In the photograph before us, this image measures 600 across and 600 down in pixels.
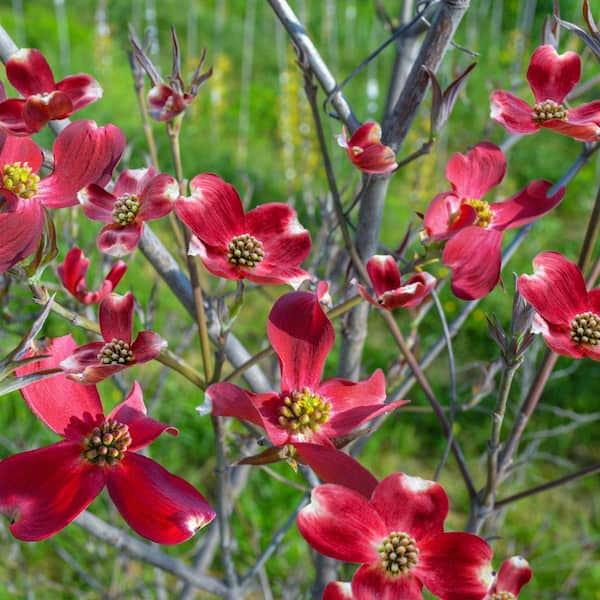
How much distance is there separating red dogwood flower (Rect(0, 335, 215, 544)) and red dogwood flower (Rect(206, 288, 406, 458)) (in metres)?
0.07

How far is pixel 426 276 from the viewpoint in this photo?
20.6 inches

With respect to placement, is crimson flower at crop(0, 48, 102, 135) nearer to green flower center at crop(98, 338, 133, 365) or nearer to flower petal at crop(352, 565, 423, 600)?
green flower center at crop(98, 338, 133, 365)

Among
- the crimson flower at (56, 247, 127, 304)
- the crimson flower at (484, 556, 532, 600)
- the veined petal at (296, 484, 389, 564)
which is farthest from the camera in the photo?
the crimson flower at (56, 247, 127, 304)

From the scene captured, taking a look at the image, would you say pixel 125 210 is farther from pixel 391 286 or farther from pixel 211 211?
pixel 391 286

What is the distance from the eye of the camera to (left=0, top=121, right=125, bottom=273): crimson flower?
0.53m

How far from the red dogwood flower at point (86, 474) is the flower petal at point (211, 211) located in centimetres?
11

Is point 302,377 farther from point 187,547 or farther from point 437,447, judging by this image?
point 437,447

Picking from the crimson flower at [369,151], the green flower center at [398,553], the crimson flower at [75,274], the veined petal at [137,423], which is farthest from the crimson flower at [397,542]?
the crimson flower at [75,274]

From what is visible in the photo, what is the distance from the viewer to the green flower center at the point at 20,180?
0.53 meters

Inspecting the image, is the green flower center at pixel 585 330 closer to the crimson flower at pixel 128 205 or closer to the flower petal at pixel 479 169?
the flower petal at pixel 479 169

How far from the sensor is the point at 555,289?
0.55 m

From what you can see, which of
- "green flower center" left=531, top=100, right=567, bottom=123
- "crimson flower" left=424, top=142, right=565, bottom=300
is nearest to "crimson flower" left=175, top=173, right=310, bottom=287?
"crimson flower" left=424, top=142, right=565, bottom=300

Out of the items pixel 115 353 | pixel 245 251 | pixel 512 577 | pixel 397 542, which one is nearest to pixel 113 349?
pixel 115 353

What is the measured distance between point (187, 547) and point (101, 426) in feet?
6.00
